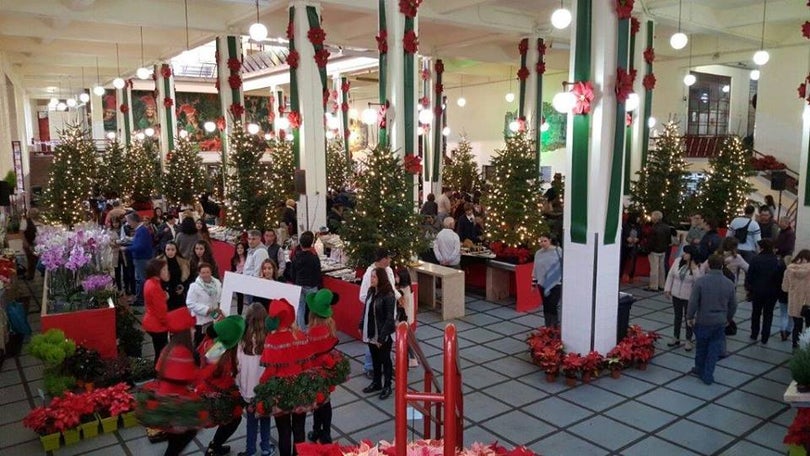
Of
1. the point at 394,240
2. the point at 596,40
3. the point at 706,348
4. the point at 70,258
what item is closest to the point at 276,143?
the point at 394,240

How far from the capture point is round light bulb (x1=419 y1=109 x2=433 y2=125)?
16822 millimetres

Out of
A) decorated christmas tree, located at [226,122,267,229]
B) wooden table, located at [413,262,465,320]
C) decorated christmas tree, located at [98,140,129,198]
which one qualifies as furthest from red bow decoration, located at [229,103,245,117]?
wooden table, located at [413,262,465,320]

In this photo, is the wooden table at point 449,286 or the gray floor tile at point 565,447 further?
the wooden table at point 449,286

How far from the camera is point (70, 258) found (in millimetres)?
6598

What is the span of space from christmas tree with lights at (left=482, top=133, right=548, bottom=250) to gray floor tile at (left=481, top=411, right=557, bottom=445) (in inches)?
182

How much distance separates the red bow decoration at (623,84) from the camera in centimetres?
632

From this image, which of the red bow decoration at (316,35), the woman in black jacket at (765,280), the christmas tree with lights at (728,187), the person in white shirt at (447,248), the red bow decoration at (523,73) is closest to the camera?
the woman in black jacket at (765,280)

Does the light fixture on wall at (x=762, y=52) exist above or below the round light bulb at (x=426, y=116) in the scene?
above

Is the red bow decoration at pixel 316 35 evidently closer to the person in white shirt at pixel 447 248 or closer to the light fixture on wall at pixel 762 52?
the person in white shirt at pixel 447 248

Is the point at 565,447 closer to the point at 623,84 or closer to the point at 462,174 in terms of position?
the point at 623,84

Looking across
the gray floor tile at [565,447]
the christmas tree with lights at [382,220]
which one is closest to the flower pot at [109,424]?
the gray floor tile at [565,447]

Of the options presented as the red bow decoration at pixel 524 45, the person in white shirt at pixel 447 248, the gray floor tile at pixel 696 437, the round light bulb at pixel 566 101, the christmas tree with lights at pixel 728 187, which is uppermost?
the red bow decoration at pixel 524 45

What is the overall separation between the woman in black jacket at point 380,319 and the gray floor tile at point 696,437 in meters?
2.58

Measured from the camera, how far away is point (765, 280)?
7.22m
